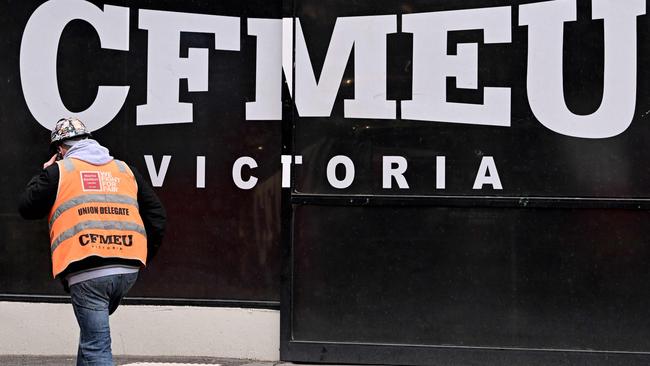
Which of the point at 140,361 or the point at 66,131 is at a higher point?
the point at 66,131

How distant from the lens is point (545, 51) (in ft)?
20.7

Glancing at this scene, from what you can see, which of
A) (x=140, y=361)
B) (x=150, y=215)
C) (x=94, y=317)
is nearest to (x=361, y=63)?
(x=150, y=215)

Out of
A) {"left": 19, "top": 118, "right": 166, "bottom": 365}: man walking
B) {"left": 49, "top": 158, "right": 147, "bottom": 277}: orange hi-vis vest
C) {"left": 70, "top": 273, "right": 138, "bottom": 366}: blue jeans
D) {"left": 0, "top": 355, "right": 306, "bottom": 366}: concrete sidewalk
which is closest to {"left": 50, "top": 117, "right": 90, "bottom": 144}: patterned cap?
{"left": 19, "top": 118, "right": 166, "bottom": 365}: man walking

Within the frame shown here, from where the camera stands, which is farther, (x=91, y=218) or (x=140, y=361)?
(x=140, y=361)

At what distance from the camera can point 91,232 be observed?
4613 mm

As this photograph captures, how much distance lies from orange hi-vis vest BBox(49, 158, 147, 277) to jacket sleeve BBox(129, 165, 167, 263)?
0.61 feet

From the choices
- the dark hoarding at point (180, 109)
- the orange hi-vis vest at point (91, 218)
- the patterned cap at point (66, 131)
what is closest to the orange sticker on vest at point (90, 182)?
the orange hi-vis vest at point (91, 218)

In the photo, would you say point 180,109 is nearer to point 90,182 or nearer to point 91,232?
point 90,182

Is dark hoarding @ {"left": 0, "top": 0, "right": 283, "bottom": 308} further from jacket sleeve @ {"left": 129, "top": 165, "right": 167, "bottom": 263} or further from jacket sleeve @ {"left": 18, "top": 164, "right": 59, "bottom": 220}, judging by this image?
jacket sleeve @ {"left": 18, "top": 164, "right": 59, "bottom": 220}

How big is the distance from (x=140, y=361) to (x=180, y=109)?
1.85 meters

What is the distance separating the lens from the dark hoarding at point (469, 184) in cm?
625

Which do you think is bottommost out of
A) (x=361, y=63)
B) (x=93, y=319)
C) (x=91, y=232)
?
(x=93, y=319)

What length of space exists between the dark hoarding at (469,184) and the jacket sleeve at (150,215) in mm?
1635

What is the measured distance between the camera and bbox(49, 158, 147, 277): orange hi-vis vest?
4.60m
